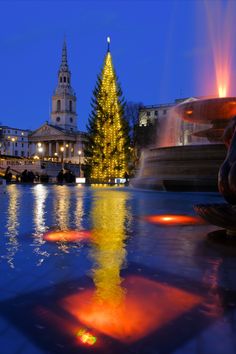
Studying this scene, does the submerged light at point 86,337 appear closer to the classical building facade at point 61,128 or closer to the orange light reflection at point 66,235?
the orange light reflection at point 66,235

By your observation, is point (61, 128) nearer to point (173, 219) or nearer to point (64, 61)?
point (64, 61)

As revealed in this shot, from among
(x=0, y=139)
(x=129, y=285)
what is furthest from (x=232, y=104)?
(x=0, y=139)

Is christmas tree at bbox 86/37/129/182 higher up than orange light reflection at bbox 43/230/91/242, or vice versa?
christmas tree at bbox 86/37/129/182

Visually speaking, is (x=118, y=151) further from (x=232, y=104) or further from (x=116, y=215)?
(x=116, y=215)

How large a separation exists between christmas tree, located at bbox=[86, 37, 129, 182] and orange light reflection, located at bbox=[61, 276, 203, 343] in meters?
37.5

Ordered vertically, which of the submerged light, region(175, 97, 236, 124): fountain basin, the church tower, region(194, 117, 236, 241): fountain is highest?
the church tower

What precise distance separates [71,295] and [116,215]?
439 centimetres

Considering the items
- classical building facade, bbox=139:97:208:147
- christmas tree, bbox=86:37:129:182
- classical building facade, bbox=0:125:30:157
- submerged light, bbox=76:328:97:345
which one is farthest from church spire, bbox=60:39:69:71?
submerged light, bbox=76:328:97:345

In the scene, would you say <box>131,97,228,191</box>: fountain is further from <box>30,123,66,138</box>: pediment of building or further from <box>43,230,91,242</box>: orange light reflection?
<box>30,123,66,138</box>: pediment of building

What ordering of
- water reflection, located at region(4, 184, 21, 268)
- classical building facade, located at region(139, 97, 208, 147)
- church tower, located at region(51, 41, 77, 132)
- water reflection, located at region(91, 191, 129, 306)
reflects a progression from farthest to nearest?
church tower, located at region(51, 41, 77, 132)
classical building facade, located at region(139, 97, 208, 147)
water reflection, located at region(4, 184, 21, 268)
water reflection, located at region(91, 191, 129, 306)

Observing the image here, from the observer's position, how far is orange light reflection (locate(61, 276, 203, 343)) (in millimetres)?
2049

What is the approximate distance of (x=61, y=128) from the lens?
439 feet

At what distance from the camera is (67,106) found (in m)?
143

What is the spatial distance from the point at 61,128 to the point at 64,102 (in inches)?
490
